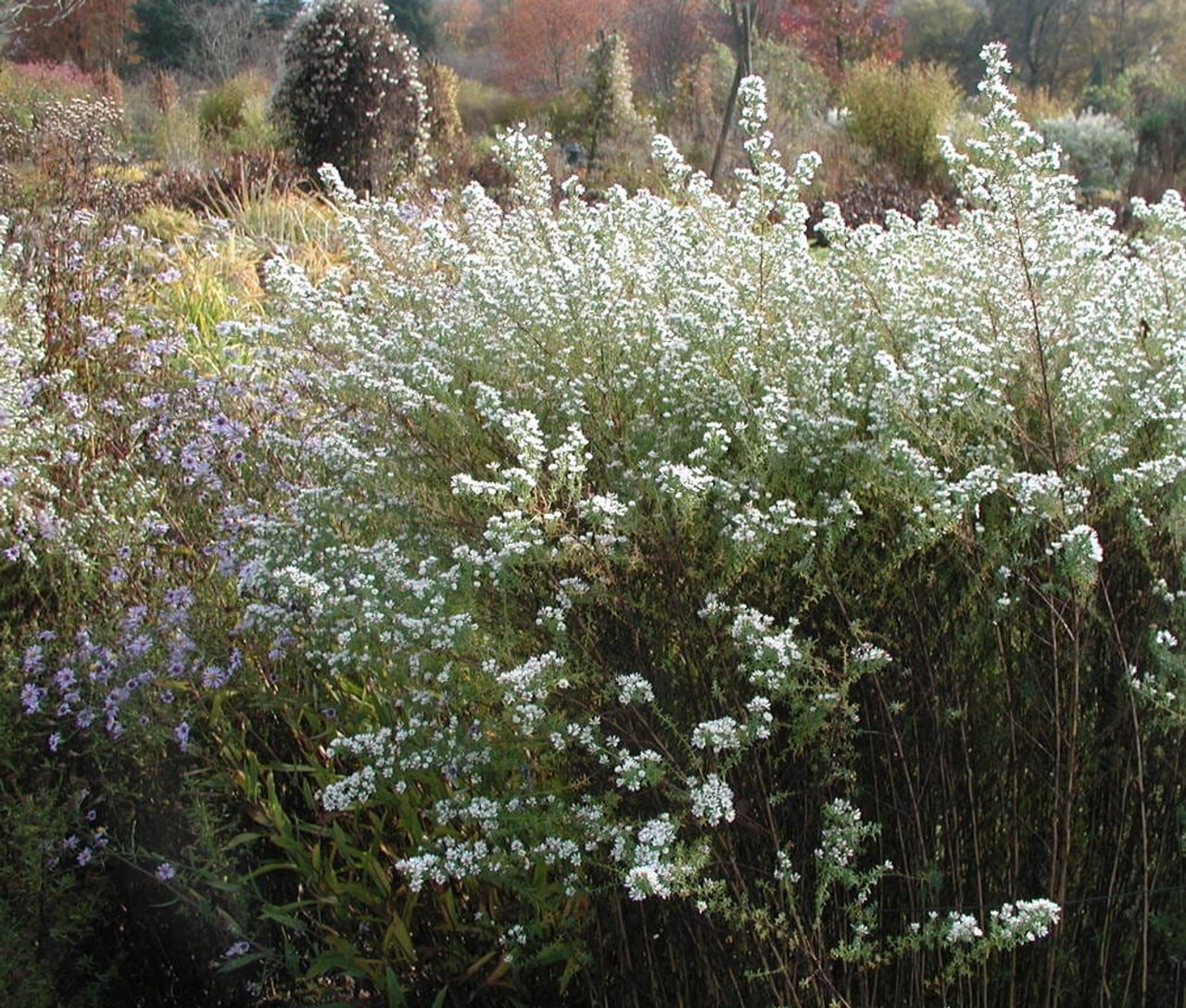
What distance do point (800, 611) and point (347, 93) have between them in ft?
41.3

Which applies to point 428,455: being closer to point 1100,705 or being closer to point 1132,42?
point 1100,705

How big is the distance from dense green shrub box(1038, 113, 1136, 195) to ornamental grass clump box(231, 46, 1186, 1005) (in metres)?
18.6

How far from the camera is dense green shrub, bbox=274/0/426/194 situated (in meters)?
13.5

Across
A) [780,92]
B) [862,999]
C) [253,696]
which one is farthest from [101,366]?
[780,92]

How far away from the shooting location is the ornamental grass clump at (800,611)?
2148 mm

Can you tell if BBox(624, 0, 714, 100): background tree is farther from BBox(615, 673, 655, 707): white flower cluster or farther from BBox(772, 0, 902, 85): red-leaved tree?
BBox(615, 673, 655, 707): white flower cluster

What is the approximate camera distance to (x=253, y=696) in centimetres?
341

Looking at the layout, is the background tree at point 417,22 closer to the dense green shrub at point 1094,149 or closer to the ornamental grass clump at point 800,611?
the dense green shrub at point 1094,149

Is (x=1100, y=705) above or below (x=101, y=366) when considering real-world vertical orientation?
below

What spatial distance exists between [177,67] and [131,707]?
42.7 meters

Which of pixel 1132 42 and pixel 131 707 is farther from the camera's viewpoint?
pixel 1132 42

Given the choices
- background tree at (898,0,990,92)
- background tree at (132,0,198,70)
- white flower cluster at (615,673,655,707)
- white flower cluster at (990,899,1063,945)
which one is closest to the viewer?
white flower cluster at (990,899,1063,945)

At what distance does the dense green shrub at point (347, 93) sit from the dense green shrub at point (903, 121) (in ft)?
Result: 24.5

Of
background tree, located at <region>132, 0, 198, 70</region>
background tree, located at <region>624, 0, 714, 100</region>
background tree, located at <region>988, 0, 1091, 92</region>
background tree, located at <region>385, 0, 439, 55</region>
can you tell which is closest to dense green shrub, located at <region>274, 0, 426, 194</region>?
background tree, located at <region>624, 0, 714, 100</region>
